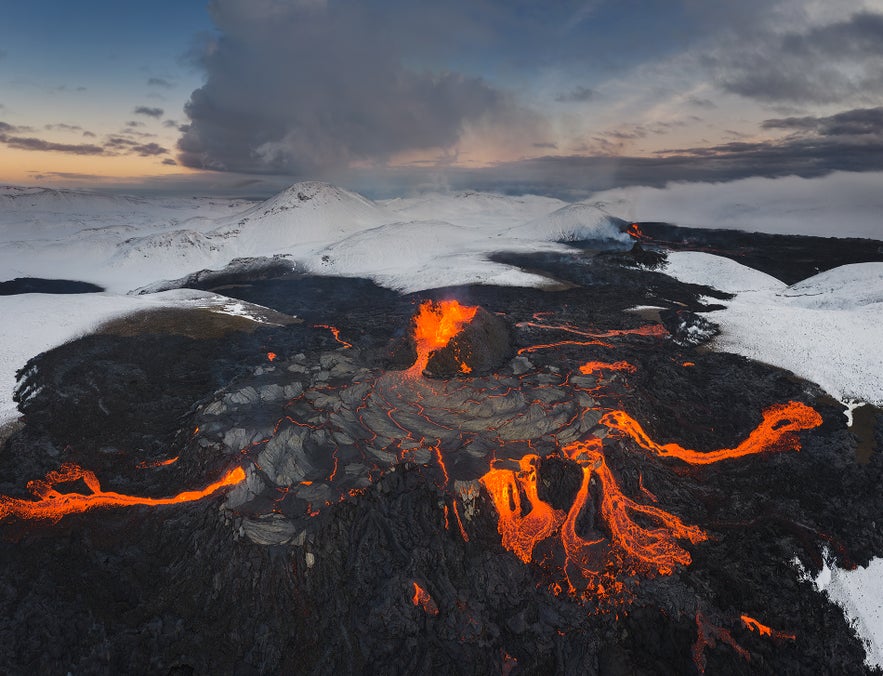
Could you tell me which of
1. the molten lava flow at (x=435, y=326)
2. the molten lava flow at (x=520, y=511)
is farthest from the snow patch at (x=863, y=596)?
the molten lava flow at (x=435, y=326)

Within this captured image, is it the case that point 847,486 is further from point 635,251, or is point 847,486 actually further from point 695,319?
point 635,251

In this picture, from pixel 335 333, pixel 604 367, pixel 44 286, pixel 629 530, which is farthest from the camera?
pixel 44 286

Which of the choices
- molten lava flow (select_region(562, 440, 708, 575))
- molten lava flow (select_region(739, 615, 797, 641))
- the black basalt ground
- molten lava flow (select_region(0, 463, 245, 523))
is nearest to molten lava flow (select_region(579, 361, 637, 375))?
molten lava flow (select_region(562, 440, 708, 575))

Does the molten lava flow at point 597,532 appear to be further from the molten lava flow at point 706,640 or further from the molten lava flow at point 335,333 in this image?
the molten lava flow at point 335,333

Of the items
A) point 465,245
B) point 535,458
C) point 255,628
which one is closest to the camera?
point 255,628

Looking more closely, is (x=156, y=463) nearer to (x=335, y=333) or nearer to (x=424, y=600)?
(x=424, y=600)

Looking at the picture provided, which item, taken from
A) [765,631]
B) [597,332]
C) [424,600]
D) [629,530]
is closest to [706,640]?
[765,631]

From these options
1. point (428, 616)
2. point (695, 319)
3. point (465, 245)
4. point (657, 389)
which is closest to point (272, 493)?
point (428, 616)
